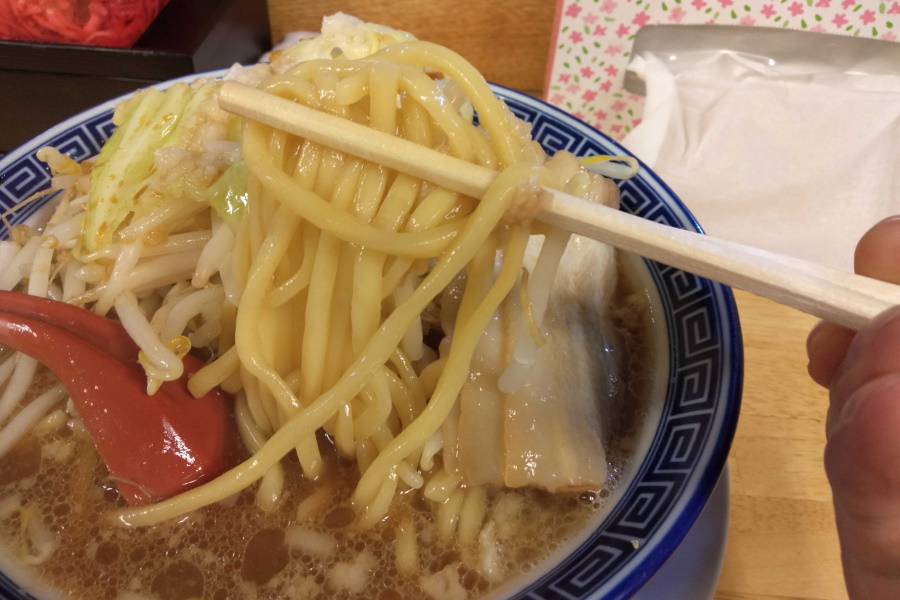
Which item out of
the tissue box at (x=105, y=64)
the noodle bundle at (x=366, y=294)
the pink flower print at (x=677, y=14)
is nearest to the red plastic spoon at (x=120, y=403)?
the noodle bundle at (x=366, y=294)

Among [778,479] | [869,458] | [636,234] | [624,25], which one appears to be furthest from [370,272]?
[624,25]

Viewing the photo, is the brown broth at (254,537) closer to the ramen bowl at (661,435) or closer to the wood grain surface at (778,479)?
the ramen bowl at (661,435)

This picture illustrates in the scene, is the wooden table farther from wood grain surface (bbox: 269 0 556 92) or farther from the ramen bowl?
wood grain surface (bbox: 269 0 556 92)

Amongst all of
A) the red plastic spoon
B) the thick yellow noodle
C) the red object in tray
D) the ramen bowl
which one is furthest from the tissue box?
the thick yellow noodle

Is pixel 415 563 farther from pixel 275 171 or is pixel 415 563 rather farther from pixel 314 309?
pixel 275 171

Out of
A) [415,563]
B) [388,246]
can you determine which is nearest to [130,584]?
[415,563]

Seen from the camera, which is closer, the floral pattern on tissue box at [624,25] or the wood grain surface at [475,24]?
the floral pattern on tissue box at [624,25]

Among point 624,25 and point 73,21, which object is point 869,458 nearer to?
point 624,25
